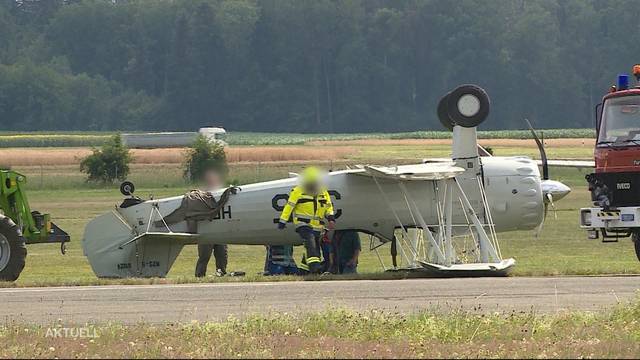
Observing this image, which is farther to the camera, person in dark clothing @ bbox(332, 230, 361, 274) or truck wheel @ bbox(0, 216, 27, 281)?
person in dark clothing @ bbox(332, 230, 361, 274)

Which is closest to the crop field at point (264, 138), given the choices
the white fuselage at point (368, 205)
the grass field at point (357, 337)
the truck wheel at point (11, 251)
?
the white fuselage at point (368, 205)

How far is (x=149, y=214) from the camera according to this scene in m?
21.8

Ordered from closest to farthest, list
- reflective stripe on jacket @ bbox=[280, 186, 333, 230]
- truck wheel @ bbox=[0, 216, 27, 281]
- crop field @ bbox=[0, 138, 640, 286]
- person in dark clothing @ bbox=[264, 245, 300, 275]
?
truck wheel @ bbox=[0, 216, 27, 281] → reflective stripe on jacket @ bbox=[280, 186, 333, 230] → person in dark clothing @ bbox=[264, 245, 300, 275] → crop field @ bbox=[0, 138, 640, 286]

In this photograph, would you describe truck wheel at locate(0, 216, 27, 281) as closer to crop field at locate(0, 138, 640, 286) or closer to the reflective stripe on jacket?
crop field at locate(0, 138, 640, 286)

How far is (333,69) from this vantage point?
371 ft

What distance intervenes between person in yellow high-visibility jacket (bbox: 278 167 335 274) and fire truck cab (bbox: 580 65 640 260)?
150 inches

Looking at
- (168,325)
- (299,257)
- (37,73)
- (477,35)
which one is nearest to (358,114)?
(477,35)

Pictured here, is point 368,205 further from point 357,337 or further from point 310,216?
point 357,337

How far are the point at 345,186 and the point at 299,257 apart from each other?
→ 627cm

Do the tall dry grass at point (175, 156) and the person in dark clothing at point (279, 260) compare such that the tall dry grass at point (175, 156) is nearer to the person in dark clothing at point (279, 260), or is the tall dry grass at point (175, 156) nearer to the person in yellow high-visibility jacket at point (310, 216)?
the person in dark clothing at point (279, 260)

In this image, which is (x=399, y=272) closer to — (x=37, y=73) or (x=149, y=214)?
(x=149, y=214)

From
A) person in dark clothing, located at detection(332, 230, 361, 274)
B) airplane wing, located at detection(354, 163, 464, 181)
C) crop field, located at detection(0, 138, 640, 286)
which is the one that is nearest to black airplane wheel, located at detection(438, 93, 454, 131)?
airplane wing, located at detection(354, 163, 464, 181)

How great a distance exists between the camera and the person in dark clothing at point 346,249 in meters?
21.0

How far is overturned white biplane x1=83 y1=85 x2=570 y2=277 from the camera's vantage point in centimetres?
2083
